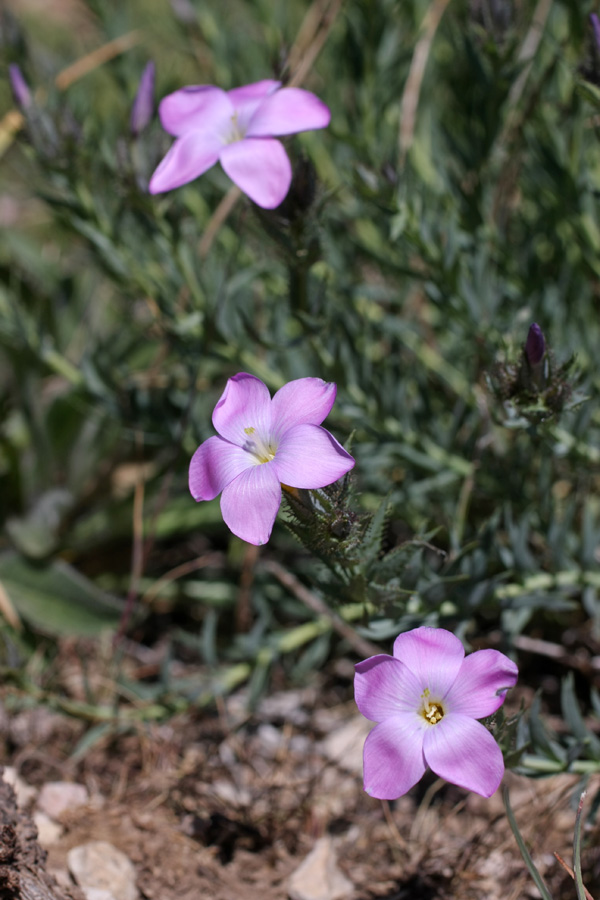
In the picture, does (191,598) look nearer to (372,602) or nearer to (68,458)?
(68,458)

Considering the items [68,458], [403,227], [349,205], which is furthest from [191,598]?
[349,205]

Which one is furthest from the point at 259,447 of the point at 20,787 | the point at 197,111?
the point at 20,787

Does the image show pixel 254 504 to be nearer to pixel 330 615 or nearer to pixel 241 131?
pixel 241 131

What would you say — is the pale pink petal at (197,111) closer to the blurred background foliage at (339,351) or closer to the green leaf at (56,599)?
the blurred background foliage at (339,351)

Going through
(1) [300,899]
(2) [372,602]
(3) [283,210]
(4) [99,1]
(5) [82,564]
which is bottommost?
(5) [82,564]

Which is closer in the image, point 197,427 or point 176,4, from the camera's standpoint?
point 197,427

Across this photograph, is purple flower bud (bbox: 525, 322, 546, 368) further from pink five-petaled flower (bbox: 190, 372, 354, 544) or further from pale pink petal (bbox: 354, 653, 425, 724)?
pale pink petal (bbox: 354, 653, 425, 724)

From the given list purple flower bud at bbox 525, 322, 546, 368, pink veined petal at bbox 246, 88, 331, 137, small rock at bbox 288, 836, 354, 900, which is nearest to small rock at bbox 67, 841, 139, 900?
small rock at bbox 288, 836, 354, 900
